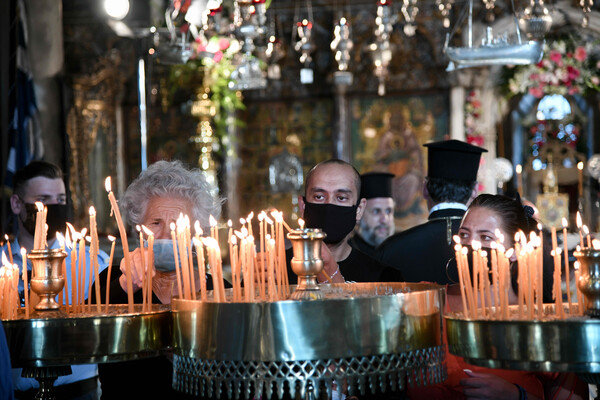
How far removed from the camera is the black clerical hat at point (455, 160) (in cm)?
444

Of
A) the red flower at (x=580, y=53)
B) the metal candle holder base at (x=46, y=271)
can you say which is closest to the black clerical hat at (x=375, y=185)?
the metal candle holder base at (x=46, y=271)

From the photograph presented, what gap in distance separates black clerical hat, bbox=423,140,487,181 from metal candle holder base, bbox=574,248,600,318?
2.54 meters

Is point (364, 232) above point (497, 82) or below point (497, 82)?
below

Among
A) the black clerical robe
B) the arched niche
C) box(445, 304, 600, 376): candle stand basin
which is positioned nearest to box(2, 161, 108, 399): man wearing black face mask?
the black clerical robe

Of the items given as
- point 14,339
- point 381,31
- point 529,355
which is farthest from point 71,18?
point 529,355

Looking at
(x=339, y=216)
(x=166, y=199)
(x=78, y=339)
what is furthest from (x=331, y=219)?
(x=78, y=339)

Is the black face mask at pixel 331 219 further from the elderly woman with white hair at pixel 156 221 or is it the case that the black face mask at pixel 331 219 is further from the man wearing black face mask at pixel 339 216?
the elderly woman with white hair at pixel 156 221

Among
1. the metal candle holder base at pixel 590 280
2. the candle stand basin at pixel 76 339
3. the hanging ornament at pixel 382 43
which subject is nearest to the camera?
the metal candle holder base at pixel 590 280

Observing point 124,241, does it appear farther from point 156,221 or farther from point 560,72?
point 560,72

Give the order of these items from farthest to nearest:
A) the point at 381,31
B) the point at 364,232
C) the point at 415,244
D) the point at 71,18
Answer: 1. the point at 71,18
2. the point at 381,31
3. the point at 364,232
4. the point at 415,244

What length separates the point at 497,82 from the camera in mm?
10016

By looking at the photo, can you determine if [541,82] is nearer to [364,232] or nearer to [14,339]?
[364,232]

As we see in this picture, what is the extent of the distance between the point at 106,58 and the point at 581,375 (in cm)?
804

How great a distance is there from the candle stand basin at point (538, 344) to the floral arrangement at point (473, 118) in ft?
26.3
